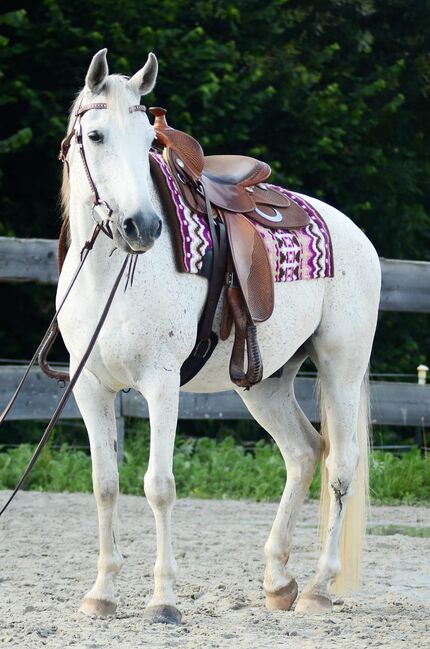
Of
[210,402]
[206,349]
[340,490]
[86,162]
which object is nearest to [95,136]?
[86,162]

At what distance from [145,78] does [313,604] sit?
83.0 inches

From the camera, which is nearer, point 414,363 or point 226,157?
point 226,157

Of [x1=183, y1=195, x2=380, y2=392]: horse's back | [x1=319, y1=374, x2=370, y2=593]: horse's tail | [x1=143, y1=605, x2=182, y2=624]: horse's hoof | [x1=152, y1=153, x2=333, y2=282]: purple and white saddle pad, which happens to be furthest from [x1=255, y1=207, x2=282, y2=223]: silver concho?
[x1=143, y1=605, x2=182, y2=624]: horse's hoof

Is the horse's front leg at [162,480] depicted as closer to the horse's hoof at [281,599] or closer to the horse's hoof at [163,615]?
the horse's hoof at [163,615]

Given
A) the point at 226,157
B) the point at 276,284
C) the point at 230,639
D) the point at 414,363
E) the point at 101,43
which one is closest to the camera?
the point at 230,639

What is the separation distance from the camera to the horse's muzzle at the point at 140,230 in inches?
153

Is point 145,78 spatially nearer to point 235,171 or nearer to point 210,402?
point 235,171

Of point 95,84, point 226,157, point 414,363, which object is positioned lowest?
point 414,363

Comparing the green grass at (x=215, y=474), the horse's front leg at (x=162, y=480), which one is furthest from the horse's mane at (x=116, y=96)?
the green grass at (x=215, y=474)

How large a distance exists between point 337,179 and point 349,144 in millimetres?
381

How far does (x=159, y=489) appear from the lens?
13.8ft

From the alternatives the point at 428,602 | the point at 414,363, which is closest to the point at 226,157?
the point at 428,602

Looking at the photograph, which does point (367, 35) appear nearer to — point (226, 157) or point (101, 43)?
point (101, 43)

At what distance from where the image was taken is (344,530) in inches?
198
